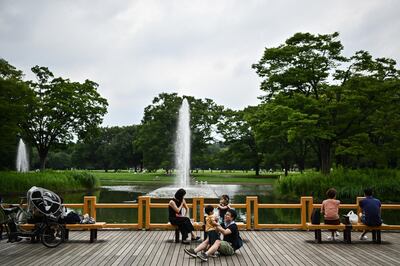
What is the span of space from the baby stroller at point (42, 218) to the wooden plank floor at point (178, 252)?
28 centimetres

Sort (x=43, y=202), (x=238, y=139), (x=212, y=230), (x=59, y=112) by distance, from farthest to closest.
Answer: (x=238, y=139) → (x=59, y=112) → (x=43, y=202) → (x=212, y=230)

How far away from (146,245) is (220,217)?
7.38 ft

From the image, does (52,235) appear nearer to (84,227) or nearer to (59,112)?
(84,227)

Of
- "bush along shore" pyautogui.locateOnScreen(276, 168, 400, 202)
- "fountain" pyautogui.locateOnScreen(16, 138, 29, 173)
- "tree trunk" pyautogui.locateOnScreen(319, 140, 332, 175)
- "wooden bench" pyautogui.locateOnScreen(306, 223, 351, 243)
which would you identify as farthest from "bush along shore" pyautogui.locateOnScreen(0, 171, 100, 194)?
"wooden bench" pyautogui.locateOnScreen(306, 223, 351, 243)

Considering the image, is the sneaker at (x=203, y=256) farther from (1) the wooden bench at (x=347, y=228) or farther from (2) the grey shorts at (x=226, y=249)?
(1) the wooden bench at (x=347, y=228)

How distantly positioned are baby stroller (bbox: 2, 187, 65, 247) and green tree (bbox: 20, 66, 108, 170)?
3551 cm

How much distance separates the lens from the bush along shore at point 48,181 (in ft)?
112

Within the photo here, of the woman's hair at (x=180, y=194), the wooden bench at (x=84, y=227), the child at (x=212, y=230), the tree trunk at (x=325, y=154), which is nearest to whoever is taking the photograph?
the child at (x=212, y=230)

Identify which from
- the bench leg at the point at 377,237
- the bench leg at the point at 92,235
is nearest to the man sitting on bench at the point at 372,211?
the bench leg at the point at 377,237

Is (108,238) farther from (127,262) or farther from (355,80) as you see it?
(355,80)

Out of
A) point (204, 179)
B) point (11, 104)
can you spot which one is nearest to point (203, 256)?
point (11, 104)

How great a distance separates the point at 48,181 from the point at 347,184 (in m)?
25.8

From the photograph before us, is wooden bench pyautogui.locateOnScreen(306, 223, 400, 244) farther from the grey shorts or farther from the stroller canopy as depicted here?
the stroller canopy

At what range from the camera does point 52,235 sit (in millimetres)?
11359
